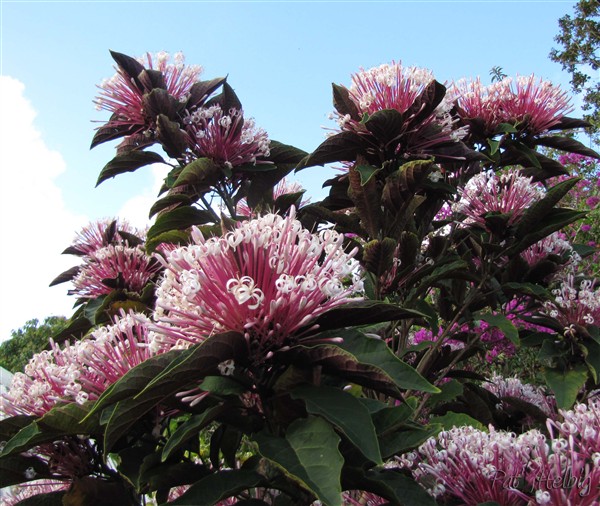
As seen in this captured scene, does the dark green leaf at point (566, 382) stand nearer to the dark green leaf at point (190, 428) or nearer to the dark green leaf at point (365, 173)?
the dark green leaf at point (365, 173)

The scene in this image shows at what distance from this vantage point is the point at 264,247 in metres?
1.22

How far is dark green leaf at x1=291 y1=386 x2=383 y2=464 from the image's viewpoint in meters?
1.05

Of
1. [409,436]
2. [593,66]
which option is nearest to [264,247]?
[409,436]

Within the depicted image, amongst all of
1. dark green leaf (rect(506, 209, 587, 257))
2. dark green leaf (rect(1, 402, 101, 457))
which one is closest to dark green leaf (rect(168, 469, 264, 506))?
dark green leaf (rect(1, 402, 101, 457))

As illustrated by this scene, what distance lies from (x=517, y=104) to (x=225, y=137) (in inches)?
54.6

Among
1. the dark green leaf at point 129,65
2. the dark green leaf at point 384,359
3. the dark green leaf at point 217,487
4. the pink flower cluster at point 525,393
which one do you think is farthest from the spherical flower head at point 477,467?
the dark green leaf at point 129,65

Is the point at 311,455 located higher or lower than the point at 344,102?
lower

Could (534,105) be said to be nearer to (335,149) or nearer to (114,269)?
(335,149)

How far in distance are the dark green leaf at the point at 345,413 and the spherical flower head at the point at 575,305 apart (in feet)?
5.53

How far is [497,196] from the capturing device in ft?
8.21

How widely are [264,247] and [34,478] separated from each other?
2.99 feet

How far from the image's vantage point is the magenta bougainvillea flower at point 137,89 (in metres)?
2.44

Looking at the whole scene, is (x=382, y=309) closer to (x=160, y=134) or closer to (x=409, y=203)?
(x=409, y=203)

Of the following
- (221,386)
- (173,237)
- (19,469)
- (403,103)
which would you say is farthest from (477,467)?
(403,103)
